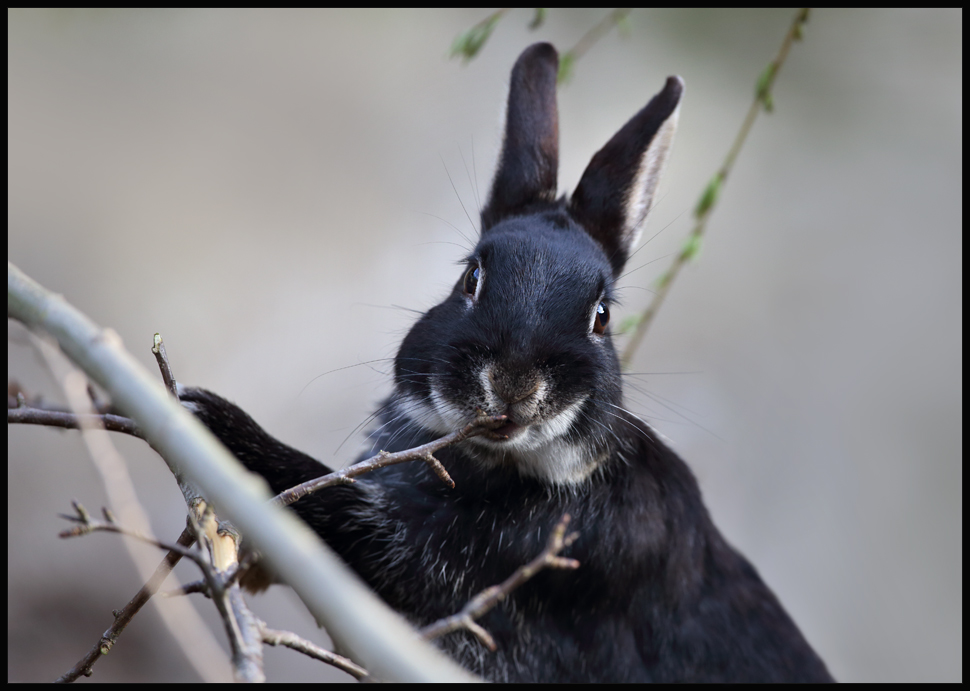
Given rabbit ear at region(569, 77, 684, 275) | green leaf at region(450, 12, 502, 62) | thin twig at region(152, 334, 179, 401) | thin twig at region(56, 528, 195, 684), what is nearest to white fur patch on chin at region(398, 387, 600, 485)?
thin twig at region(152, 334, 179, 401)

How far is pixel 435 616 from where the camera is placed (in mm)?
2557

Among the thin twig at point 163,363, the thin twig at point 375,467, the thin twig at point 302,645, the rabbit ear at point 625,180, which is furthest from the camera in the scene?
the rabbit ear at point 625,180

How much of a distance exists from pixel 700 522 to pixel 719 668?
523mm

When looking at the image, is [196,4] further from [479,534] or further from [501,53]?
[479,534]

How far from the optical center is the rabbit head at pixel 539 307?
2.03 metres

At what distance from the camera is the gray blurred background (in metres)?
5.35

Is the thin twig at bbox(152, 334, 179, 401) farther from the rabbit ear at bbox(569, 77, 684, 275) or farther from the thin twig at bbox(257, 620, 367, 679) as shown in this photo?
the rabbit ear at bbox(569, 77, 684, 275)

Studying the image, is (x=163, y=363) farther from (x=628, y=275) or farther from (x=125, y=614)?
(x=628, y=275)

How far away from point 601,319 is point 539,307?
0.34 meters

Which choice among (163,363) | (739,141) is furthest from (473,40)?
(163,363)

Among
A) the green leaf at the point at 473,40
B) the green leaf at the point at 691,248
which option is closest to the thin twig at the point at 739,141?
the green leaf at the point at 691,248

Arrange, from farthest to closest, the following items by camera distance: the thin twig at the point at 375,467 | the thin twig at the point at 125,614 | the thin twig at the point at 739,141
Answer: the thin twig at the point at 739,141 < the thin twig at the point at 375,467 < the thin twig at the point at 125,614

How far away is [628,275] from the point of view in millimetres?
6746

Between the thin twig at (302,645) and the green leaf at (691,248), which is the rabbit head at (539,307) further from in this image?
the thin twig at (302,645)
